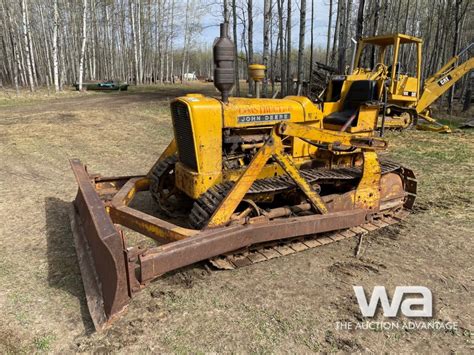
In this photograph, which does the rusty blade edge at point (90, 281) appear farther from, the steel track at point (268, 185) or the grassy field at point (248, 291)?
the steel track at point (268, 185)

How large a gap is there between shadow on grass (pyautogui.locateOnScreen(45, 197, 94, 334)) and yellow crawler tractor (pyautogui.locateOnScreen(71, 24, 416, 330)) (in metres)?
0.15

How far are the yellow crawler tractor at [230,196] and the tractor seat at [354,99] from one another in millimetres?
860

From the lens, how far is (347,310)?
3.19m

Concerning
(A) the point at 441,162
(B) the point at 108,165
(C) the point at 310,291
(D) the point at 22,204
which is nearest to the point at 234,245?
(C) the point at 310,291

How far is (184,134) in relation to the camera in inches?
162

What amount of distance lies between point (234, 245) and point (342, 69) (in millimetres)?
13586

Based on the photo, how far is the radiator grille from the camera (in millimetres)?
3981

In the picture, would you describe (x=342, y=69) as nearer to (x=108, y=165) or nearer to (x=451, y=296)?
(x=108, y=165)

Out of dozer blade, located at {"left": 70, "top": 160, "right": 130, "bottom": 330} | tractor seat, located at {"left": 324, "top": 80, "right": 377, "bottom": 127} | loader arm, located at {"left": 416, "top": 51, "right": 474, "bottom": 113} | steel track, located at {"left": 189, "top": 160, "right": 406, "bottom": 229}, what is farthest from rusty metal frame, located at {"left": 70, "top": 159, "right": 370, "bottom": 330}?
loader arm, located at {"left": 416, "top": 51, "right": 474, "bottom": 113}

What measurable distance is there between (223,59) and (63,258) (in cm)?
263

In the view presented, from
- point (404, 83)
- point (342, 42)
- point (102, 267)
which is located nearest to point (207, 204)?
point (102, 267)

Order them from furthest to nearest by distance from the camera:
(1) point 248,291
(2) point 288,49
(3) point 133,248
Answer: (2) point 288,49, (1) point 248,291, (3) point 133,248

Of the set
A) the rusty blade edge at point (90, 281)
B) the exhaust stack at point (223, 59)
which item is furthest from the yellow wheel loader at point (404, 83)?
the rusty blade edge at point (90, 281)

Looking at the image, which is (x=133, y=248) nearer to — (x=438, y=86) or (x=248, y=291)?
(x=248, y=291)
